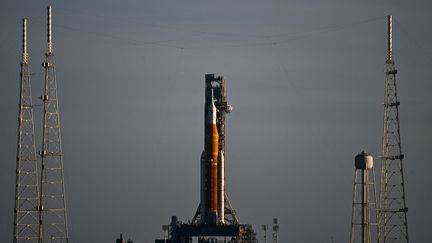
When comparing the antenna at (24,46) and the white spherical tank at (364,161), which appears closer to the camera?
the antenna at (24,46)

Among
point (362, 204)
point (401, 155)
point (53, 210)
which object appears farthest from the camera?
point (362, 204)

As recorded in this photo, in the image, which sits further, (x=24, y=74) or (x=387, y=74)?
(x=387, y=74)

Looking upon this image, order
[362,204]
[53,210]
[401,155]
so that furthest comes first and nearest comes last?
[362,204], [401,155], [53,210]

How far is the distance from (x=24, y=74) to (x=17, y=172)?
1186cm

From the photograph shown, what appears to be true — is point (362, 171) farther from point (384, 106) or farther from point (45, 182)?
point (45, 182)

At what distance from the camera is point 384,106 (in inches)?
7264

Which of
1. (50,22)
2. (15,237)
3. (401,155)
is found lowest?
(15,237)

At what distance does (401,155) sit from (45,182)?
45966 millimetres

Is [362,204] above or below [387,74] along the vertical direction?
below

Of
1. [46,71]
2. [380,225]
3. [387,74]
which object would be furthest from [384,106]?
[46,71]

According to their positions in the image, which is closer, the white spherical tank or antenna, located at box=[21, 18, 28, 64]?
antenna, located at box=[21, 18, 28, 64]

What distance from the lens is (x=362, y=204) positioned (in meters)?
199

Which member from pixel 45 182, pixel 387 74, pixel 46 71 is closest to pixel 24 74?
pixel 46 71

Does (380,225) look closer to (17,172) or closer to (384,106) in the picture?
(384,106)
